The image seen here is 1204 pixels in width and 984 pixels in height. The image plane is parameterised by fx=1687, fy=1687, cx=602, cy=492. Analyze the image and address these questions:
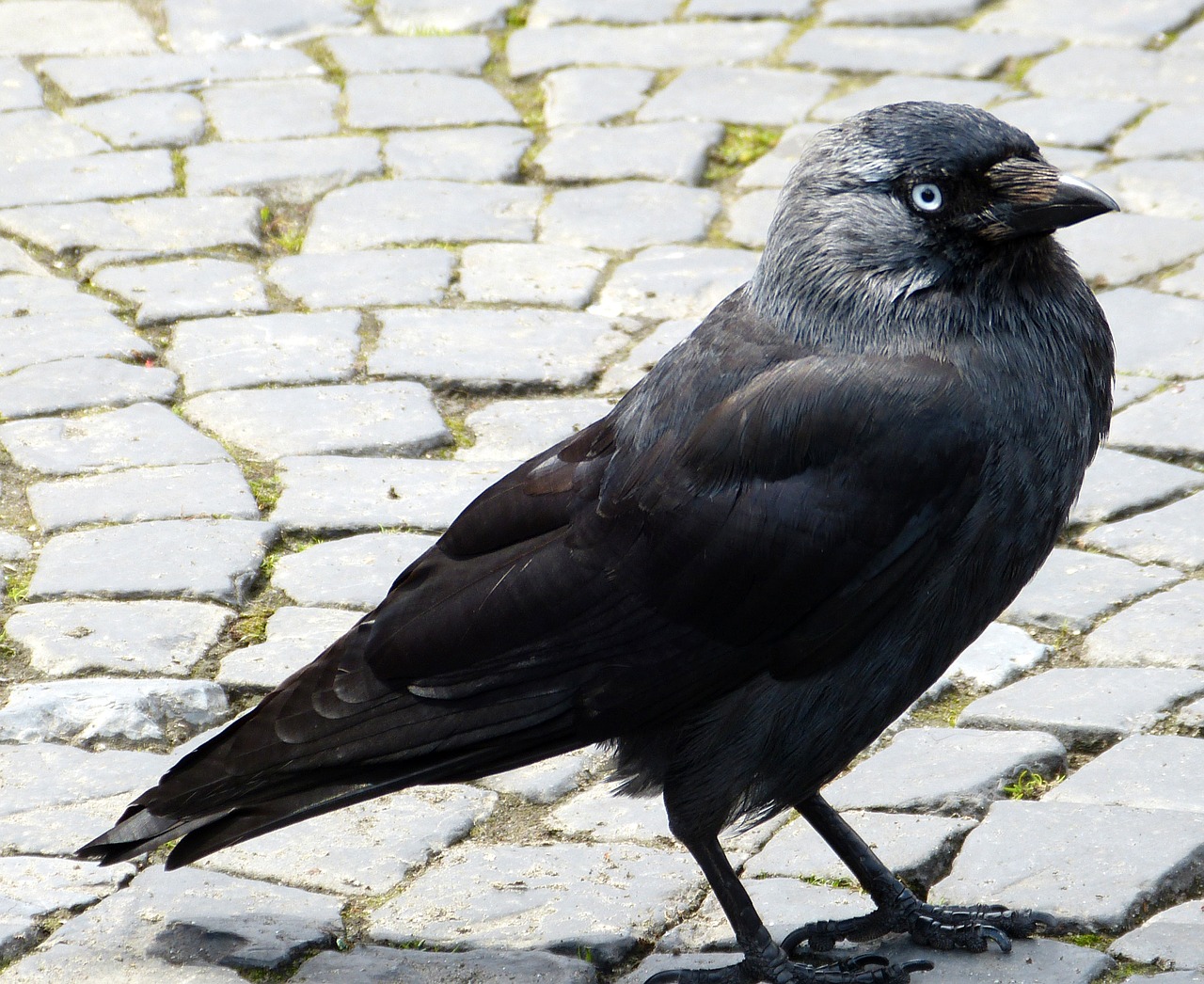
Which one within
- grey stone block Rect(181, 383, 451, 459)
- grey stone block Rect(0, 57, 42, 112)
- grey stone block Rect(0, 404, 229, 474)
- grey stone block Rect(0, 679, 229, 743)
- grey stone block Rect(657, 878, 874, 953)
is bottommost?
grey stone block Rect(657, 878, 874, 953)

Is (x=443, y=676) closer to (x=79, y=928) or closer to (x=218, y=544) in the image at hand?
(x=79, y=928)

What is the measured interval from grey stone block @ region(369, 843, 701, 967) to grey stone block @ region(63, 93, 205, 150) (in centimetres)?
395

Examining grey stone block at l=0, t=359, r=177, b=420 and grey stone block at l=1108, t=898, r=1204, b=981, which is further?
grey stone block at l=0, t=359, r=177, b=420

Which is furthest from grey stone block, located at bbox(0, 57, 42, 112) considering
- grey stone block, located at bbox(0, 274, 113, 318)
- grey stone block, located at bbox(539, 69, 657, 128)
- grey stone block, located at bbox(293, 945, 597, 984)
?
grey stone block, located at bbox(293, 945, 597, 984)

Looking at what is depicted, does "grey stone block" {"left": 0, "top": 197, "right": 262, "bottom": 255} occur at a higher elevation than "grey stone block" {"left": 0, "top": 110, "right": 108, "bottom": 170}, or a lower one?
lower

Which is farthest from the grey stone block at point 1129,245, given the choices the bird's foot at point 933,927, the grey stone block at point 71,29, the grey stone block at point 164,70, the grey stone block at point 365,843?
the grey stone block at point 71,29

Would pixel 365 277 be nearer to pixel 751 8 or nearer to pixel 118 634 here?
pixel 118 634

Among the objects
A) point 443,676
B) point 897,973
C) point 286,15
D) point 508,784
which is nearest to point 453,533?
point 443,676

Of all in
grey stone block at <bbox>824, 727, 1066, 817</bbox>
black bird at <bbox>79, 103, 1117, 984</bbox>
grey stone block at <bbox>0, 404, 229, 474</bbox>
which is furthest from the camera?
grey stone block at <bbox>0, 404, 229, 474</bbox>

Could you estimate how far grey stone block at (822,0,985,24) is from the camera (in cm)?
698

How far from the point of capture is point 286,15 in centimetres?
726

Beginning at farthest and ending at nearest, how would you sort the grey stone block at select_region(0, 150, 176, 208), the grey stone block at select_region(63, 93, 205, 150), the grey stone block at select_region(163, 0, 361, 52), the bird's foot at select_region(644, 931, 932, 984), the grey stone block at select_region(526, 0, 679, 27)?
the grey stone block at select_region(526, 0, 679, 27) → the grey stone block at select_region(163, 0, 361, 52) → the grey stone block at select_region(63, 93, 205, 150) → the grey stone block at select_region(0, 150, 176, 208) → the bird's foot at select_region(644, 931, 932, 984)

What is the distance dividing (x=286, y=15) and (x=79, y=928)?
5224 millimetres

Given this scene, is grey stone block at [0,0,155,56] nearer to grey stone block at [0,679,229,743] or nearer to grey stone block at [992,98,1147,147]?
grey stone block at [992,98,1147,147]
